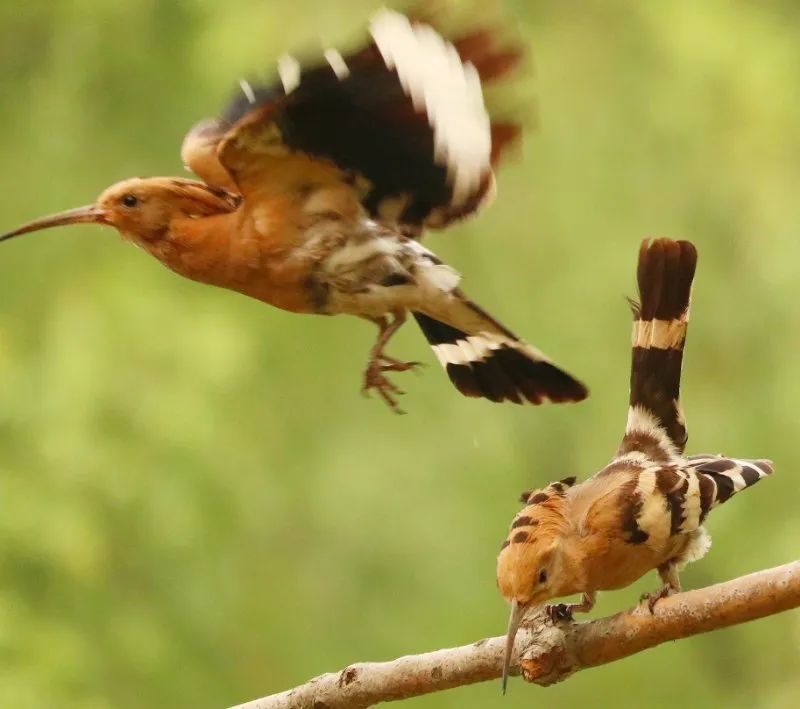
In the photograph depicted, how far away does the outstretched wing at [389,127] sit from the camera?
2.51 metres

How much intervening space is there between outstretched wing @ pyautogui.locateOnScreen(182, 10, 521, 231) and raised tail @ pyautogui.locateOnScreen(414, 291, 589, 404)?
12.4 inches

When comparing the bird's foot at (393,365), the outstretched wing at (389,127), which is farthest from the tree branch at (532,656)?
the outstretched wing at (389,127)

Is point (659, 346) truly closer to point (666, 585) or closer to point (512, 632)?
point (666, 585)

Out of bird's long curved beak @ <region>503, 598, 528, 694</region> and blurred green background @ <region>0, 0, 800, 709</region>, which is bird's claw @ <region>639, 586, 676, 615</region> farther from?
blurred green background @ <region>0, 0, 800, 709</region>

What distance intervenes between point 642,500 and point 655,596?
0.27 metres

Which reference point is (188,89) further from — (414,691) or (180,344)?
(414,691)

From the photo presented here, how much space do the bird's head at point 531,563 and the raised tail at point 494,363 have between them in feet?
1.68

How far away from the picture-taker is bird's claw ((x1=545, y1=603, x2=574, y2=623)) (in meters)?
2.63

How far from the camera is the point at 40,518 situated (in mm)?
4961

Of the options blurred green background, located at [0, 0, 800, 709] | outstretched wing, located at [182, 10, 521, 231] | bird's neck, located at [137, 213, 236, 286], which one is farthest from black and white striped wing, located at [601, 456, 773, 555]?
blurred green background, located at [0, 0, 800, 709]

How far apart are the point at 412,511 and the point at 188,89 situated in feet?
6.54

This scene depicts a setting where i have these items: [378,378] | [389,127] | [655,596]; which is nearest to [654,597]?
[655,596]

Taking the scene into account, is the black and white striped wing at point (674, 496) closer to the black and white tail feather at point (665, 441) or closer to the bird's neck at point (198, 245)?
the black and white tail feather at point (665, 441)

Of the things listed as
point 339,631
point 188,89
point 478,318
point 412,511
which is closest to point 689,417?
point 412,511
